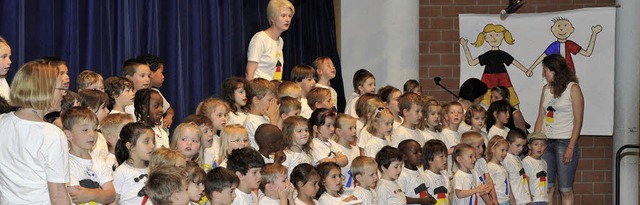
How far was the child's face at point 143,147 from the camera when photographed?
6656 mm

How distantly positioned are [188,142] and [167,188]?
104 cm

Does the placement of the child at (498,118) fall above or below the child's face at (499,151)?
above

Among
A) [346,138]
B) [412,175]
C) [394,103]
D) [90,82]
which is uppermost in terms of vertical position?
[90,82]

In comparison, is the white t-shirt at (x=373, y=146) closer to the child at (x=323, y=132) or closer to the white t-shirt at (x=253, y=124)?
the child at (x=323, y=132)

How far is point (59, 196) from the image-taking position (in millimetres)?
5621

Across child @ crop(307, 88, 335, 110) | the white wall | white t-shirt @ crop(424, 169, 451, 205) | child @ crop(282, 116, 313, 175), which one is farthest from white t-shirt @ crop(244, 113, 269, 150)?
the white wall

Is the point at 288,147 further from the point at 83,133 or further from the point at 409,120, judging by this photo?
the point at 83,133

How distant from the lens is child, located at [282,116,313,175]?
809cm

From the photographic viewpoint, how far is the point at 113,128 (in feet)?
23.1

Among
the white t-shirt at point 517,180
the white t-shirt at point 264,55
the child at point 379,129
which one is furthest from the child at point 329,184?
the white t-shirt at point 517,180

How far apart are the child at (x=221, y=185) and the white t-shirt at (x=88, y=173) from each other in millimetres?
595

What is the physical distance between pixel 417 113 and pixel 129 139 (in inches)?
142

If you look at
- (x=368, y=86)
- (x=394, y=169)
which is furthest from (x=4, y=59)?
(x=368, y=86)

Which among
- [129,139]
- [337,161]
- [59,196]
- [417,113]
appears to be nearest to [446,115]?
[417,113]
